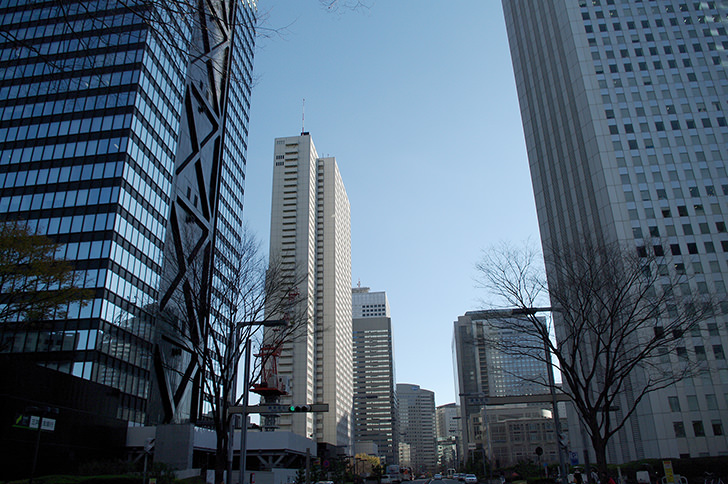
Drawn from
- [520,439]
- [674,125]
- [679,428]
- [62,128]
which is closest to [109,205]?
[62,128]

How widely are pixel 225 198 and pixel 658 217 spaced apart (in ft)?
199

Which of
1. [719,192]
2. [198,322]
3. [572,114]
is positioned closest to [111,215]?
[198,322]

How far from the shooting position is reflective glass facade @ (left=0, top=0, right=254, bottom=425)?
148 feet

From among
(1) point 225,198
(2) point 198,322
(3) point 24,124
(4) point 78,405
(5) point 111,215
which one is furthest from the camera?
(1) point 225,198

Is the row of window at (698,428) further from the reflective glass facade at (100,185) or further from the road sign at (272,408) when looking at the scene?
the reflective glass facade at (100,185)

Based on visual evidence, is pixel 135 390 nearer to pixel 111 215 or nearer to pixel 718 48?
pixel 111 215

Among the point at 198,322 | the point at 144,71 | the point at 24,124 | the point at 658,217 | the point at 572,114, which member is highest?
the point at 572,114

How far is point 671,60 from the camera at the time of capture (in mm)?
71125

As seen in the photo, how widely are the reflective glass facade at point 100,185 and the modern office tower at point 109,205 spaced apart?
118mm

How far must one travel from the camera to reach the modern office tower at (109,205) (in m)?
43.8

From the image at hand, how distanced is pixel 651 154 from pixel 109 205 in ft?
217

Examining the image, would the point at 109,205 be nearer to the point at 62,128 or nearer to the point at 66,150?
the point at 66,150

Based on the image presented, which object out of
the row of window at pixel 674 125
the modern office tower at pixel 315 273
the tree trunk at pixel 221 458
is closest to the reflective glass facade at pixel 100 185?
the tree trunk at pixel 221 458

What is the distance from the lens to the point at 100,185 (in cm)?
4941
